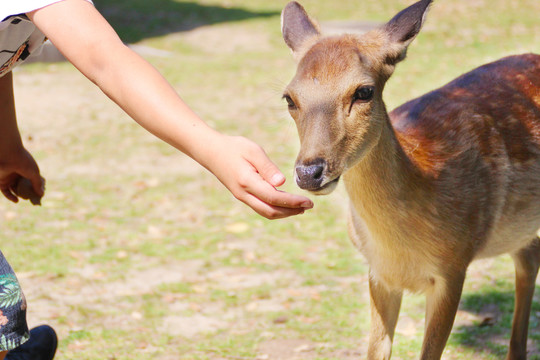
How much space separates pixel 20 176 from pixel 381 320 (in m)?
1.75

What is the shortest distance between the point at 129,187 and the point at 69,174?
2.38 ft

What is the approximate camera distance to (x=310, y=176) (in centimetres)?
258

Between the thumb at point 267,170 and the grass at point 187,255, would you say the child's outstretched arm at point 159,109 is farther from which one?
the grass at point 187,255

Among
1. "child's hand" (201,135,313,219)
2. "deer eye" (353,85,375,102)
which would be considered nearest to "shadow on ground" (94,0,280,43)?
"deer eye" (353,85,375,102)

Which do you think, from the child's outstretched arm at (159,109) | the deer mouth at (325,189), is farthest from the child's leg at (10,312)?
the deer mouth at (325,189)

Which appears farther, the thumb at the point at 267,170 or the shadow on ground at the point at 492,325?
the shadow on ground at the point at 492,325

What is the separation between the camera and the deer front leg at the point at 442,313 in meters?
3.19

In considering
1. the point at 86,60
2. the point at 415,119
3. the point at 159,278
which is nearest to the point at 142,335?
the point at 159,278

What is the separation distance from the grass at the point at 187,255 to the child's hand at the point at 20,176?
1.10m

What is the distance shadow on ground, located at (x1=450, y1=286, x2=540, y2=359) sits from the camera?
3.99m

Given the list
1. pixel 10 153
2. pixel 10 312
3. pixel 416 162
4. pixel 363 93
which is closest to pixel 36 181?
pixel 10 153

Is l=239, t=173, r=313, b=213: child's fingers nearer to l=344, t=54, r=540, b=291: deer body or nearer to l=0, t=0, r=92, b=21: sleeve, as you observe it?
l=0, t=0, r=92, b=21: sleeve

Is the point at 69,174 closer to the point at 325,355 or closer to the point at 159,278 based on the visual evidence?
the point at 159,278

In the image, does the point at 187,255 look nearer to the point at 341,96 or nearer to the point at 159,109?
the point at 341,96
